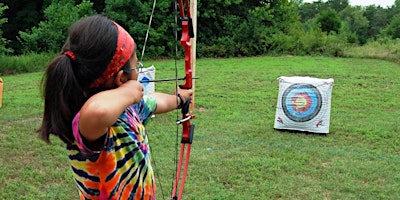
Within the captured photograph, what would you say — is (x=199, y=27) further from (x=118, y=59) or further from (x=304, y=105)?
(x=118, y=59)

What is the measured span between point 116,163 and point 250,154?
276 cm

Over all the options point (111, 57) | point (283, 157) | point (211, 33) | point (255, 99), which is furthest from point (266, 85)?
point (211, 33)

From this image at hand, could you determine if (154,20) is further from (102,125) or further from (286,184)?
(102,125)

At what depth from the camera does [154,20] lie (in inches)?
567

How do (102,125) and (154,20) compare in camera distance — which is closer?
(102,125)

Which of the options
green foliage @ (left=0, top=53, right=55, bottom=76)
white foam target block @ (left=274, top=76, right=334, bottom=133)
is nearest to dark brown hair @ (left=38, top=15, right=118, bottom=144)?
white foam target block @ (left=274, top=76, right=334, bottom=133)

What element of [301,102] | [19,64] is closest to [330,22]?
[19,64]

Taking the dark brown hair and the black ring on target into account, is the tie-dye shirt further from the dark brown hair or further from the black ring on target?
the black ring on target

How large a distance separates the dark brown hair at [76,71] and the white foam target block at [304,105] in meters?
3.64

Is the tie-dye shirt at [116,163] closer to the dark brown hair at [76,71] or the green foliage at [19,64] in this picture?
the dark brown hair at [76,71]

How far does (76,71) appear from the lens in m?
1.00

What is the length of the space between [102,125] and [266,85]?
7174mm

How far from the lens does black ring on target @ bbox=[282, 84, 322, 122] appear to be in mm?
4461

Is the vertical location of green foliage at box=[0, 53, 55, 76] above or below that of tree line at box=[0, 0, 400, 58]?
below
